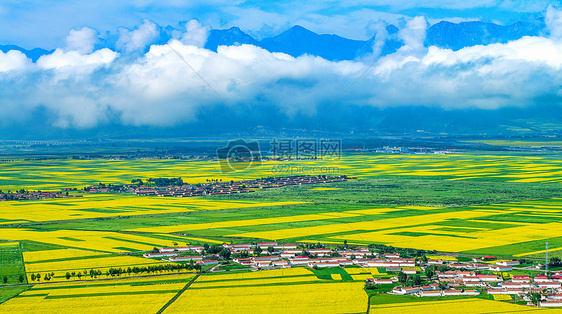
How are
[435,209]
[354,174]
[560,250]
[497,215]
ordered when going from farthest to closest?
[354,174]
[435,209]
[497,215]
[560,250]

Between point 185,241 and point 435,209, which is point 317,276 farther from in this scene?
point 435,209

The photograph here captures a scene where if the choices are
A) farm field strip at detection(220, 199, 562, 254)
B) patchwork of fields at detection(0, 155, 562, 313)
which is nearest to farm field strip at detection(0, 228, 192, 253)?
patchwork of fields at detection(0, 155, 562, 313)

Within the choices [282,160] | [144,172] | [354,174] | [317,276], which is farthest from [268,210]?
[282,160]

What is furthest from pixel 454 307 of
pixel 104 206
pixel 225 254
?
pixel 104 206

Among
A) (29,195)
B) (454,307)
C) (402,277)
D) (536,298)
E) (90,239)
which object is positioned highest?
(29,195)

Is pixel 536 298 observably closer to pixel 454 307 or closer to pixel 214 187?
pixel 454 307

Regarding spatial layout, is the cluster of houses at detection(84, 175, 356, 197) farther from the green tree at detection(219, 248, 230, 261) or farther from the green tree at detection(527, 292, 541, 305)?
the green tree at detection(527, 292, 541, 305)
